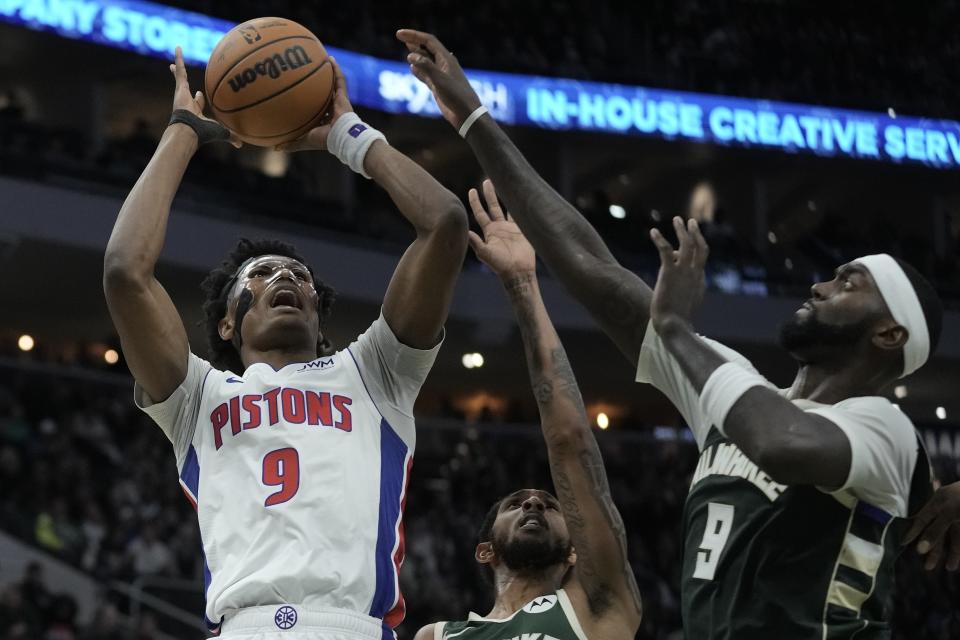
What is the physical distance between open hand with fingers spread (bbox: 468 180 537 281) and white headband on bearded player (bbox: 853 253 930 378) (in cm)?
156

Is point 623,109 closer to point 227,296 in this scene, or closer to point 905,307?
point 227,296

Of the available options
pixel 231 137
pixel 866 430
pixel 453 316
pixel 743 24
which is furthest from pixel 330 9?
pixel 866 430

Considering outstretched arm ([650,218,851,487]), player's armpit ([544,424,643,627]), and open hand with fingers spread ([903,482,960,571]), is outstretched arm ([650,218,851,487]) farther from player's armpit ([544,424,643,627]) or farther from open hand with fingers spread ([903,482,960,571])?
player's armpit ([544,424,643,627])

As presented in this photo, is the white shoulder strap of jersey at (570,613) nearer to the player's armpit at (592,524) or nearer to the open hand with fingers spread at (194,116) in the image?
the player's armpit at (592,524)

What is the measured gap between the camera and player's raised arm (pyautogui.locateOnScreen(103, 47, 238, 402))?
399 centimetres

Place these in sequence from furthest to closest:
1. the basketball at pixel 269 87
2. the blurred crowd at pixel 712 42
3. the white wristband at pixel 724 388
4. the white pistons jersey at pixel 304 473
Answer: the blurred crowd at pixel 712 42
the basketball at pixel 269 87
the white pistons jersey at pixel 304 473
the white wristband at pixel 724 388

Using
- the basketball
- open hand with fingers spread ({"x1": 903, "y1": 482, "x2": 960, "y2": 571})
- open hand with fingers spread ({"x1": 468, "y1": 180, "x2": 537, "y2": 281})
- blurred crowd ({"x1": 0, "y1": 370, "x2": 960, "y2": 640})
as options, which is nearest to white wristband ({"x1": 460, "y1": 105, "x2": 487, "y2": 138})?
open hand with fingers spread ({"x1": 468, "y1": 180, "x2": 537, "y2": 281})

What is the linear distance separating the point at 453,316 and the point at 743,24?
9.75 metres

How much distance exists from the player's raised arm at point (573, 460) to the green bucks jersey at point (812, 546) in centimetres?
137

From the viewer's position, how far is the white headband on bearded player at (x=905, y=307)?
333 centimetres

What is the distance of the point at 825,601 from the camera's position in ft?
10.4

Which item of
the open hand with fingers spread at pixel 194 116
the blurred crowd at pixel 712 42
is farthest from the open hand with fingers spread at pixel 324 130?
the blurred crowd at pixel 712 42

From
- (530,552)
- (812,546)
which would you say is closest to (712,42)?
(530,552)

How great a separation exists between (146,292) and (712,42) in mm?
21636
